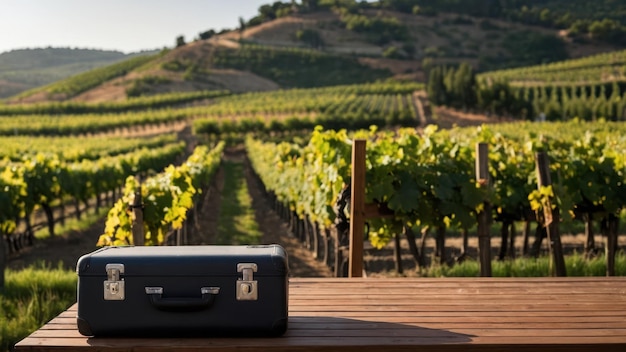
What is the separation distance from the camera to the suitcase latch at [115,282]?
2637mm

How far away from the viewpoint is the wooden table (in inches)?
101

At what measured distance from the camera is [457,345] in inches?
101

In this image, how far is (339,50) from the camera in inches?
5832

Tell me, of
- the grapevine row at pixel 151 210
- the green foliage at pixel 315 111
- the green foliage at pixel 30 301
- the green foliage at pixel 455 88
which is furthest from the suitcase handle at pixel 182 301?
the green foliage at pixel 455 88

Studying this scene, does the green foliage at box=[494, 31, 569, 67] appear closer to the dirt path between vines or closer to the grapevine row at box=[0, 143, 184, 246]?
the dirt path between vines

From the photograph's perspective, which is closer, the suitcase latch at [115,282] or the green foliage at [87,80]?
the suitcase latch at [115,282]

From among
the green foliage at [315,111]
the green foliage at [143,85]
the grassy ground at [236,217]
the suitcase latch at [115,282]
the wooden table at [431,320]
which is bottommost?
the grassy ground at [236,217]

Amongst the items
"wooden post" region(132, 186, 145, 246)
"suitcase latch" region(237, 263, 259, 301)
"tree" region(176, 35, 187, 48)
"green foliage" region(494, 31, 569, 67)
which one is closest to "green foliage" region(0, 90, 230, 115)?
"tree" region(176, 35, 187, 48)

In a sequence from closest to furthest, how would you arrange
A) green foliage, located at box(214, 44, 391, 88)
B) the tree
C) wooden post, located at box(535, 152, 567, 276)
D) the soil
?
wooden post, located at box(535, 152, 567, 276)
the soil
green foliage, located at box(214, 44, 391, 88)
the tree

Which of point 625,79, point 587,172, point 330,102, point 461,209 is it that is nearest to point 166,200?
point 461,209

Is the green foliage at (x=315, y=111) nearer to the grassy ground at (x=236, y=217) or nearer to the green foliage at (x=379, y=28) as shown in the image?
the grassy ground at (x=236, y=217)

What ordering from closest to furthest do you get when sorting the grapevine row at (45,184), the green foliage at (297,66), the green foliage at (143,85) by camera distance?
the grapevine row at (45,184)
the green foliage at (143,85)
the green foliage at (297,66)

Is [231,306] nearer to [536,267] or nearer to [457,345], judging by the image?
[457,345]

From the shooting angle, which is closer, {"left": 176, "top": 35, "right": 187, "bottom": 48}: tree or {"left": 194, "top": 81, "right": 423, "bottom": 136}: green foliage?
{"left": 194, "top": 81, "right": 423, "bottom": 136}: green foliage
